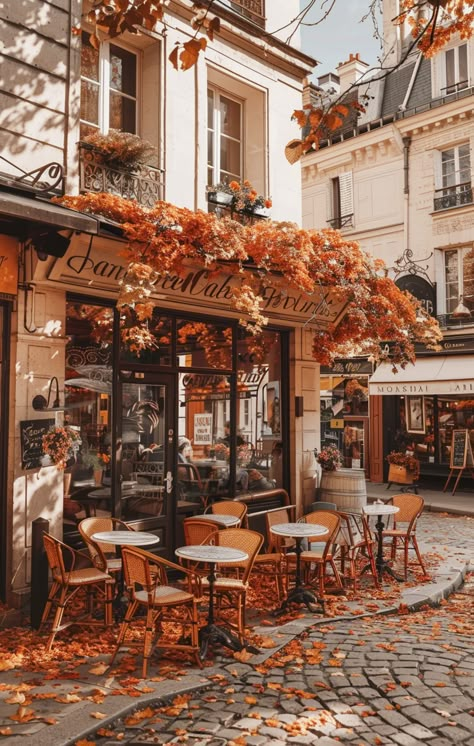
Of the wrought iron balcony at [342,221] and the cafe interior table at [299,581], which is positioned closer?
the cafe interior table at [299,581]

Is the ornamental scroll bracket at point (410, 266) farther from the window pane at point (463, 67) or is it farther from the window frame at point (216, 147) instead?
the window frame at point (216, 147)

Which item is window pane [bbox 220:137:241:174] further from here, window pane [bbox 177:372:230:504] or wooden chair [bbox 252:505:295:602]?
wooden chair [bbox 252:505:295:602]

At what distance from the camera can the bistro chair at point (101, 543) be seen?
6.10 meters

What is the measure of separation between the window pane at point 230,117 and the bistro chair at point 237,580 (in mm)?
6094

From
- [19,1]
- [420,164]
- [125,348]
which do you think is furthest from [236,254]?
[420,164]

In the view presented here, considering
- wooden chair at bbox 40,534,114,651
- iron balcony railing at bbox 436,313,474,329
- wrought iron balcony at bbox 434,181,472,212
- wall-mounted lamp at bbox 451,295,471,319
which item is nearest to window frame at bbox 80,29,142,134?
wooden chair at bbox 40,534,114,651

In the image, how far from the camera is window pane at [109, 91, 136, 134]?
27.0ft

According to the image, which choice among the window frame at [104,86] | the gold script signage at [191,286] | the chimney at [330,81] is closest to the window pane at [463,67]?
the chimney at [330,81]

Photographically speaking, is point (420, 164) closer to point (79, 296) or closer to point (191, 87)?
point (191, 87)

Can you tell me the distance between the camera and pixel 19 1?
694cm

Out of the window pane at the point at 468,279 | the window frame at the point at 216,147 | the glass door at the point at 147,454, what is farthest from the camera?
the window pane at the point at 468,279

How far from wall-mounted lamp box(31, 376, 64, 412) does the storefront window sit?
29cm

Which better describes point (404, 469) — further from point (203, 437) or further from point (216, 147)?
point (216, 147)

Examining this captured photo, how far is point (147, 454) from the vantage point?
8.08 m
